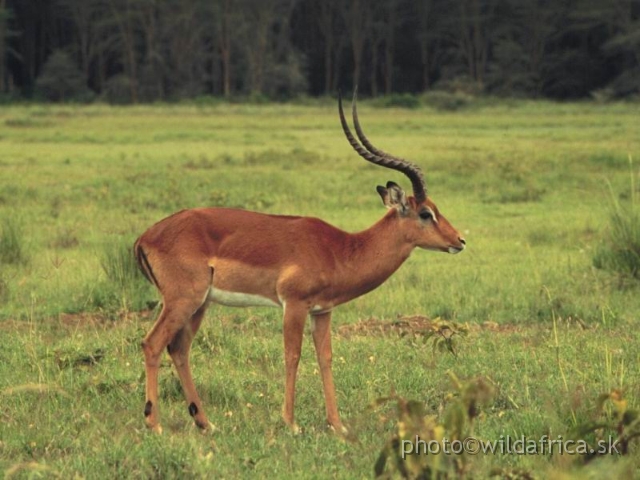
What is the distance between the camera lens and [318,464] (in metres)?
4.87

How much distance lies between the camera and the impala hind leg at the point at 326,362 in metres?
5.46

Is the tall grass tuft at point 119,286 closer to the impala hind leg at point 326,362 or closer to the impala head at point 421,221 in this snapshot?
the impala hind leg at point 326,362

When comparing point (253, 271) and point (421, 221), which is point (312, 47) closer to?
point (421, 221)

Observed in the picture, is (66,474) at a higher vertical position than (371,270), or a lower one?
lower

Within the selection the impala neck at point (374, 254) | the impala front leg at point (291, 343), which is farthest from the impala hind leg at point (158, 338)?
the impala neck at point (374, 254)

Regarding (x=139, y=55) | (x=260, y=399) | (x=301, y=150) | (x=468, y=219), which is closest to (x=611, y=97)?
(x=139, y=55)

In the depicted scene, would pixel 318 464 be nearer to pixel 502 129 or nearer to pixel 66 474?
pixel 66 474

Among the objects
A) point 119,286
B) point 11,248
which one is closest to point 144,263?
point 119,286

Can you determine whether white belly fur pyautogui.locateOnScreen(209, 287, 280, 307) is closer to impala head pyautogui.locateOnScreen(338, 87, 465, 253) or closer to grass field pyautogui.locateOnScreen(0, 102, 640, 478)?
grass field pyautogui.locateOnScreen(0, 102, 640, 478)

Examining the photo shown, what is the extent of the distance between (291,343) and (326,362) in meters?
0.22

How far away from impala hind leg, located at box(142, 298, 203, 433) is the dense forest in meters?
43.3

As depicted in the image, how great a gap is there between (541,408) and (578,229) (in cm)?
732

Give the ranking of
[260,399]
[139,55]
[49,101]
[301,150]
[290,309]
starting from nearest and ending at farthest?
[290,309] < [260,399] < [301,150] < [49,101] < [139,55]

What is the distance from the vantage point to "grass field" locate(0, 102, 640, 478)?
5.02 meters
